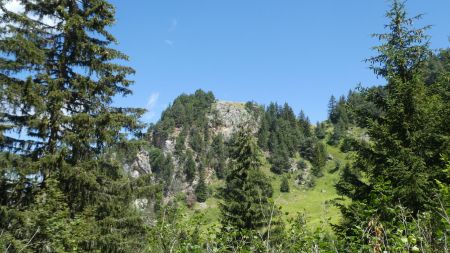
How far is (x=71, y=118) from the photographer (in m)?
13.4

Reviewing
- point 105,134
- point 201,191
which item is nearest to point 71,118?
point 105,134

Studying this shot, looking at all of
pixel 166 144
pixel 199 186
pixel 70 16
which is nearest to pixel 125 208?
pixel 70 16

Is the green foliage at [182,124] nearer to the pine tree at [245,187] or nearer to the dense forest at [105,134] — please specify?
the pine tree at [245,187]

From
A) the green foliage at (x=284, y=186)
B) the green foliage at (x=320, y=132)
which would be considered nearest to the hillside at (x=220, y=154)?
the green foliage at (x=284, y=186)

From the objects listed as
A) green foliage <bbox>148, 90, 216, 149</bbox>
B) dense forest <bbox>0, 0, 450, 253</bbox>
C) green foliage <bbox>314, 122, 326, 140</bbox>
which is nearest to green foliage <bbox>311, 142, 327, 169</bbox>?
green foliage <bbox>314, 122, 326, 140</bbox>

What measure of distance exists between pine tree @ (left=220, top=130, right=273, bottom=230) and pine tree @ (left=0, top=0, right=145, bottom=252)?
12.4 meters

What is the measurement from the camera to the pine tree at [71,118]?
12555mm

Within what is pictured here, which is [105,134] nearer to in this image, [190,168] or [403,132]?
[403,132]

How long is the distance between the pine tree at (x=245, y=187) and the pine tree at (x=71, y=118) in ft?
40.6

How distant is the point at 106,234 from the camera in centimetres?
1313

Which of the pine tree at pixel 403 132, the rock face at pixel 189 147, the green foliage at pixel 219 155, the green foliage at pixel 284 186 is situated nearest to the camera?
the pine tree at pixel 403 132

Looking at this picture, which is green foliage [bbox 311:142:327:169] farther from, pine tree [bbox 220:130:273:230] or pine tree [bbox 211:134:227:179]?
pine tree [bbox 220:130:273:230]

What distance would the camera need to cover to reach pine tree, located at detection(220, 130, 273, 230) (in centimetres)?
2589

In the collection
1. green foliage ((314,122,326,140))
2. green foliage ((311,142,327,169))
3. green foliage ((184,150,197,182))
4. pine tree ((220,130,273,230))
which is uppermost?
green foliage ((314,122,326,140))
